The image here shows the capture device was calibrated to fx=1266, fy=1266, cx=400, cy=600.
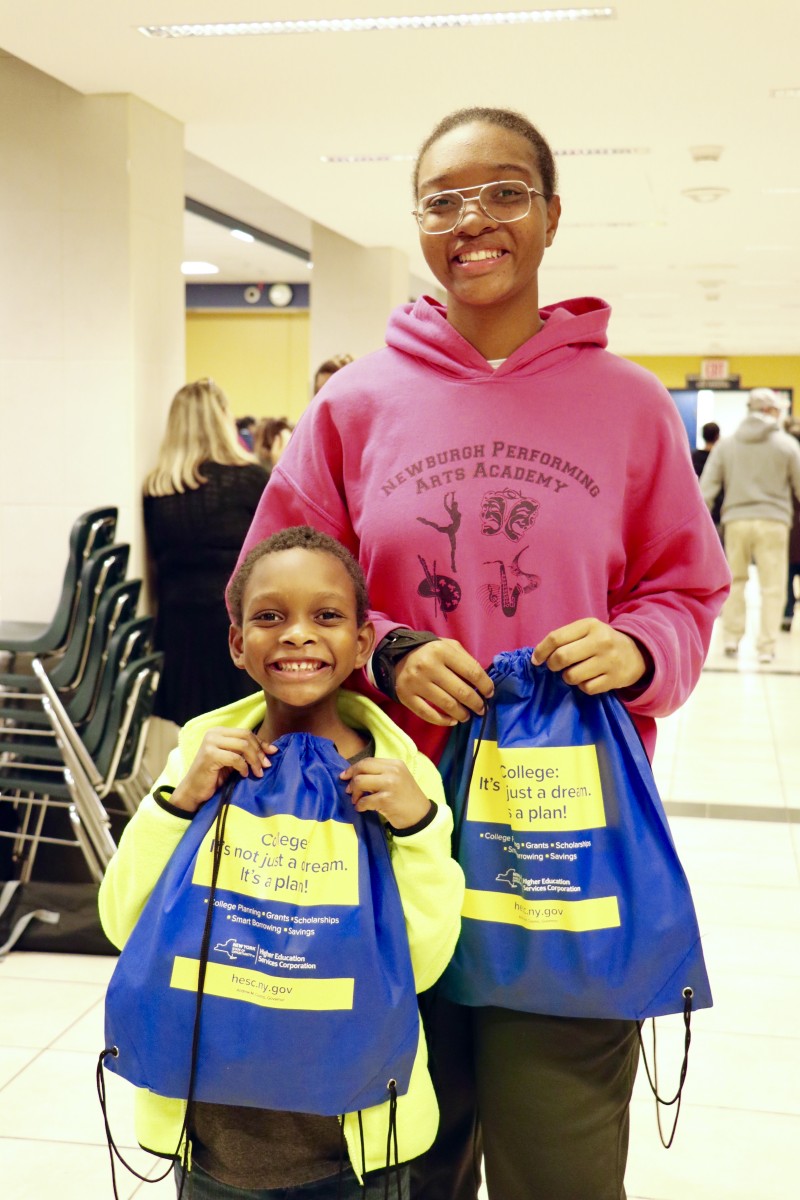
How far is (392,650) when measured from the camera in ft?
4.46

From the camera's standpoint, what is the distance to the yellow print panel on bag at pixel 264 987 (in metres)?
1.25

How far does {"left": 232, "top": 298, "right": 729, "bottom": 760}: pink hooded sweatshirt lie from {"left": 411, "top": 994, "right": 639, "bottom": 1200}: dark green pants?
0.32m

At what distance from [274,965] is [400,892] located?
0.48 feet


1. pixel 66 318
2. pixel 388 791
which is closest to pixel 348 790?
pixel 388 791

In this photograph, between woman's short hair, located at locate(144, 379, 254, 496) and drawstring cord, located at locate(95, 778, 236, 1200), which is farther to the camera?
woman's short hair, located at locate(144, 379, 254, 496)

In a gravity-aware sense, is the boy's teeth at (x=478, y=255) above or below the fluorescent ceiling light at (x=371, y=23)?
below

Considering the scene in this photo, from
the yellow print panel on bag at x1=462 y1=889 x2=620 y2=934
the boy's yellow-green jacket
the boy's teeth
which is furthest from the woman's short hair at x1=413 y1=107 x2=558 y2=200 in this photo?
the yellow print panel on bag at x1=462 y1=889 x2=620 y2=934

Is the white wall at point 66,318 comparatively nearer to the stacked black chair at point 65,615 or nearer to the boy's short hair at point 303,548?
the stacked black chair at point 65,615

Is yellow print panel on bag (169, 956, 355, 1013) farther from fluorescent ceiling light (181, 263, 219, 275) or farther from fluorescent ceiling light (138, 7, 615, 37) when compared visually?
fluorescent ceiling light (181, 263, 219, 275)

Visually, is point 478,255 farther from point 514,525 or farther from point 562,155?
point 562,155

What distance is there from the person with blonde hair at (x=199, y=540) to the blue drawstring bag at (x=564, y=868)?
324 cm

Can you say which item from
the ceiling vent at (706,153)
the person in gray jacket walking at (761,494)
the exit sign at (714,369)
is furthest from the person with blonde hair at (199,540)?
the exit sign at (714,369)

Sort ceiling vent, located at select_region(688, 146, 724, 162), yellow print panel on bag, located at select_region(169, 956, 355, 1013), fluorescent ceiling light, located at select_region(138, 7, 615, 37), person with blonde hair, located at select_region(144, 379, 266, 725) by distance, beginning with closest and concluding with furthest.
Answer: yellow print panel on bag, located at select_region(169, 956, 355, 1013), fluorescent ceiling light, located at select_region(138, 7, 615, 37), person with blonde hair, located at select_region(144, 379, 266, 725), ceiling vent, located at select_region(688, 146, 724, 162)

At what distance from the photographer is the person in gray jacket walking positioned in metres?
8.75
